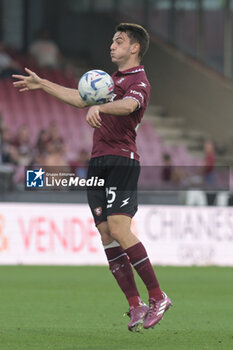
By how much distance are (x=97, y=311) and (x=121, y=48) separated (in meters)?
2.91

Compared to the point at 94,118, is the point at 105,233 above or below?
below

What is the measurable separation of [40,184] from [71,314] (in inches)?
64.5

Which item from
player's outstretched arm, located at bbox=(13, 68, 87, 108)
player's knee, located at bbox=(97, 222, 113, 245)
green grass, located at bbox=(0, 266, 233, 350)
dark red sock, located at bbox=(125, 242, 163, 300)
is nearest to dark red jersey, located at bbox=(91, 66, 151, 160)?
player's outstretched arm, located at bbox=(13, 68, 87, 108)

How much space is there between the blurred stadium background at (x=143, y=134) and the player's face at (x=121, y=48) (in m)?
2.05

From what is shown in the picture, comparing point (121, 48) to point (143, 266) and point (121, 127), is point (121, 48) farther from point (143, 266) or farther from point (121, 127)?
point (143, 266)

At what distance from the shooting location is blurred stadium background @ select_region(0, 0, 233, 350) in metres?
14.2

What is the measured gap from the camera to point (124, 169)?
6566 millimetres

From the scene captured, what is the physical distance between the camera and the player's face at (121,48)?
6.60 metres

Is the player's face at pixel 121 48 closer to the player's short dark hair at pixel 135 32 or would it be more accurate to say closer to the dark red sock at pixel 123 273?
the player's short dark hair at pixel 135 32

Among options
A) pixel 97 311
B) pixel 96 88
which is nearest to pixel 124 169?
pixel 96 88

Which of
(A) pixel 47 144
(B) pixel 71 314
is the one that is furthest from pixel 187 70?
(B) pixel 71 314

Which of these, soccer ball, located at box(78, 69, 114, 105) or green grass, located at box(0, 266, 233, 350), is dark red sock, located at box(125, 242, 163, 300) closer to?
green grass, located at box(0, 266, 233, 350)

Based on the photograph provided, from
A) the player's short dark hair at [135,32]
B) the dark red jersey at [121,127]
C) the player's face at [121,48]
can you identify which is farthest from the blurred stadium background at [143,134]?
the player's short dark hair at [135,32]

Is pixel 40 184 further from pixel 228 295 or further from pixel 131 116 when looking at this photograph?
pixel 228 295
